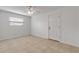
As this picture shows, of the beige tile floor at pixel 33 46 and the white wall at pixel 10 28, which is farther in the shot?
the white wall at pixel 10 28

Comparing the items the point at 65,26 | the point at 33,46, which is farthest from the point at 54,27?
the point at 33,46

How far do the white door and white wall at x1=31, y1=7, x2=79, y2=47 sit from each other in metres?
0.09

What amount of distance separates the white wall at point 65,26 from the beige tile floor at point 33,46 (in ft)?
0.54

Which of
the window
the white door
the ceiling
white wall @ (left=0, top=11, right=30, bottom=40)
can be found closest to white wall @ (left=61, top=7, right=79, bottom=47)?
the white door

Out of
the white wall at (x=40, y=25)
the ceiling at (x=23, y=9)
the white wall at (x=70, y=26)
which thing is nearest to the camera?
the ceiling at (x=23, y=9)

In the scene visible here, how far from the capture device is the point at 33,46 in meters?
2.02

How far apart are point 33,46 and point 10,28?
0.79 m

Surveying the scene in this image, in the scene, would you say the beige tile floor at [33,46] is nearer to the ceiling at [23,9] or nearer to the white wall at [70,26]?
the white wall at [70,26]

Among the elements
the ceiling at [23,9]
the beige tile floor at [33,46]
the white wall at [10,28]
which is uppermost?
the ceiling at [23,9]

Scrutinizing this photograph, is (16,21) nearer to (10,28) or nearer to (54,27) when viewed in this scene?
(10,28)

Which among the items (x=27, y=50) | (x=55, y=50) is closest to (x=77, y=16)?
(x=55, y=50)

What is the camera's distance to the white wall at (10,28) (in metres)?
2.03

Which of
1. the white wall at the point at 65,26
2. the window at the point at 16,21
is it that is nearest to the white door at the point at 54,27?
the white wall at the point at 65,26

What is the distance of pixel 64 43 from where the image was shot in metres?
2.05
